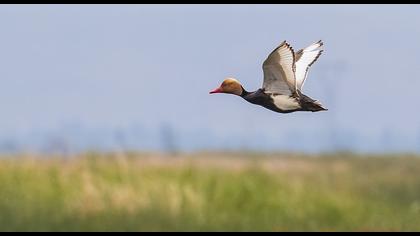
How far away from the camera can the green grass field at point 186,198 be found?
1007 centimetres

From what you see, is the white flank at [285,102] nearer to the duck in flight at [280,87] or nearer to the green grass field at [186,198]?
the duck in flight at [280,87]

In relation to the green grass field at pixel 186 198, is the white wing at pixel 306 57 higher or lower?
higher

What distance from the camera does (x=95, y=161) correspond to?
1001cm

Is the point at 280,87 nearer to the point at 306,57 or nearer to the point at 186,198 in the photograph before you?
the point at 306,57

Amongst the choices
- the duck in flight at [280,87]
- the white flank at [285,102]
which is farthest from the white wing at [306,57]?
the white flank at [285,102]

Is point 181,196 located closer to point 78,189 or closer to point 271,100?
point 78,189

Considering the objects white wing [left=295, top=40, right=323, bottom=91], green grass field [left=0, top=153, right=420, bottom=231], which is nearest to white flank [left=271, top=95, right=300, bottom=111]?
white wing [left=295, top=40, right=323, bottom=91]

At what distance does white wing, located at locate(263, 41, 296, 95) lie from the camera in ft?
6.48

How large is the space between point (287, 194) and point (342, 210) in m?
0.84

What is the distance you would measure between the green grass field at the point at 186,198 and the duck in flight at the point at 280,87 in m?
7.89

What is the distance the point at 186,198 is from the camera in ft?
34.7

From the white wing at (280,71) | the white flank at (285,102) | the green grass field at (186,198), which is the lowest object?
the green grass field at (186,198)
